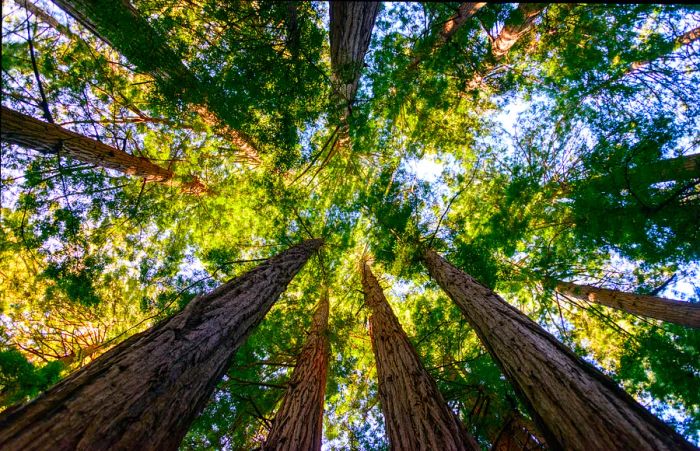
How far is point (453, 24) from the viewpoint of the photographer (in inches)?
221

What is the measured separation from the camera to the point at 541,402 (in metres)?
2.34

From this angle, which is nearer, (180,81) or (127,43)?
(127,43)

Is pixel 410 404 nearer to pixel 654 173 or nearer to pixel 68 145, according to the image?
pixel 654 173

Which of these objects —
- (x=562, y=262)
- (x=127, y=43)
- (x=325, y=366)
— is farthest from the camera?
(x=562, y=262)

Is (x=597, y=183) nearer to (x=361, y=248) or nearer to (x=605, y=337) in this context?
(x=605, y=337)

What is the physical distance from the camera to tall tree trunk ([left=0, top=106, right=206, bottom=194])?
3998mm

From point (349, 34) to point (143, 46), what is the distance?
3109 millimetres

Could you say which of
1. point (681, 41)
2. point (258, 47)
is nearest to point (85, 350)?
point (258, 47)

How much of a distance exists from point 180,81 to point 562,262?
337 inches

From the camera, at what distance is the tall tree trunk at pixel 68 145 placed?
400cm

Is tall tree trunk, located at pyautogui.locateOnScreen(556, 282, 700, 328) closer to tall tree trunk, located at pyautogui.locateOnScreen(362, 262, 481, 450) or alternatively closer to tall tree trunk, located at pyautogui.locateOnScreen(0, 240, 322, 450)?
tall tree trunk, located at pyautogui.locateOnScreen(362, 262, 481, 450)

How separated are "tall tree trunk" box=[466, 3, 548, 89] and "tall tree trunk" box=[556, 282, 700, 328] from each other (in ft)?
17.3

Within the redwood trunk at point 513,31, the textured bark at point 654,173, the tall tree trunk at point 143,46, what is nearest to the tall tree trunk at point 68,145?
the tall tree trunk at point 143,46

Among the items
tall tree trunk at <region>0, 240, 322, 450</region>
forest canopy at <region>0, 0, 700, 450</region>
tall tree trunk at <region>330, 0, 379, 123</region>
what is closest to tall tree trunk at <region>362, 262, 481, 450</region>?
forest canopy at <region>0, 0, 700, 450</region>
